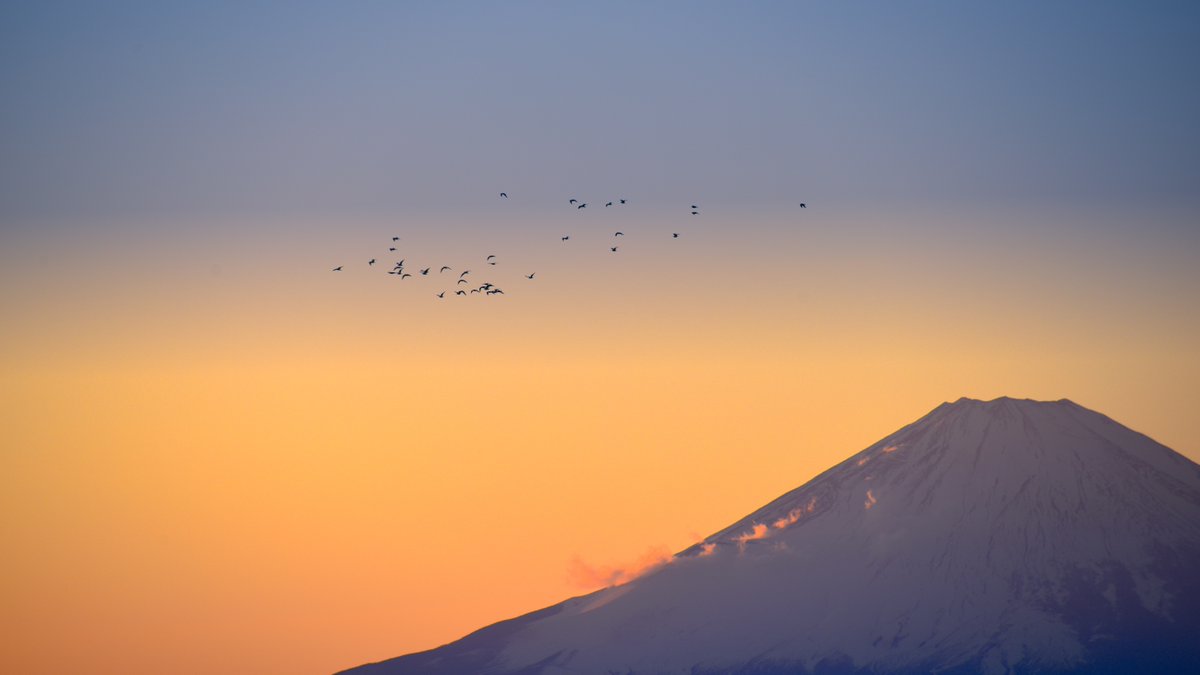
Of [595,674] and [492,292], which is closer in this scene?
[492,292]

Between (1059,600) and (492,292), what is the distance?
392 ft

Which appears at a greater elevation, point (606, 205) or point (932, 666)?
point (606, 205)

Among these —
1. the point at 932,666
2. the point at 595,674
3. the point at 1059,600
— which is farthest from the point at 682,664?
the point at 1059,600

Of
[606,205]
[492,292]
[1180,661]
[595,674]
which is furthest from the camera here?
[595,674]

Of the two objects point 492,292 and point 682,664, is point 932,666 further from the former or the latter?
point 492,292

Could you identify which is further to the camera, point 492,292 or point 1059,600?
point 1059,600

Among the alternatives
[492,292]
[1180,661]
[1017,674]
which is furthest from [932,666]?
[492,292]

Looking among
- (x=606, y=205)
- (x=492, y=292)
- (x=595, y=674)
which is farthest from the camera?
(x=595, y=674)

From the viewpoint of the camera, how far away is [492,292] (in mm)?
95500

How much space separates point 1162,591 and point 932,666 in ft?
85.1

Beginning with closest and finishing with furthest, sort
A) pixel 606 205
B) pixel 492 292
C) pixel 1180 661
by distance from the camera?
pixel 606 205 < pixel 492 292 < pixel 1180 661

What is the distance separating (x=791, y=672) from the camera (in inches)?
7741

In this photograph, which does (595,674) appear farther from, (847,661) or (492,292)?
(492,292)

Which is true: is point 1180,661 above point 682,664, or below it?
below
